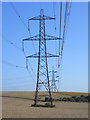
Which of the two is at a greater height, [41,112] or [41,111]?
[41,112]

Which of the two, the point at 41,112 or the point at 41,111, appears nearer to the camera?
the point at 41,112

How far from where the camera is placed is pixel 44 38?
3831 cm

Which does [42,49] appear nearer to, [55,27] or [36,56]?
[36,56]

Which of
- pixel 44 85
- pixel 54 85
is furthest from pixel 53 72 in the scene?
pixel 44 85

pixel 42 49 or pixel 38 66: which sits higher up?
pixel 42 49

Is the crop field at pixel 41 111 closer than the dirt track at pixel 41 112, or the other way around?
the dirt track at pixel 41 112

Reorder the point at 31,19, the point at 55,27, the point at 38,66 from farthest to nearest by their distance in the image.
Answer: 1. the point at 38,66
2. the point at 31,19
3. the point at 55,27

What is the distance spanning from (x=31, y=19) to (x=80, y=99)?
54.5 m

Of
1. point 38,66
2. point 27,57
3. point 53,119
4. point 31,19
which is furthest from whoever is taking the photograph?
point 38,66

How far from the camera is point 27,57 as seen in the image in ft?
117

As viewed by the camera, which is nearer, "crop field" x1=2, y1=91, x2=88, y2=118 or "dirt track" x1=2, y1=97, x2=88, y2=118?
"dirt track" x1=2, y1=97, x2=88, y2=118

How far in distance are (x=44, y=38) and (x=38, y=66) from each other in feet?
13.6

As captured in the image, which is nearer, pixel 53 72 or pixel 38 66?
pixel 38 66

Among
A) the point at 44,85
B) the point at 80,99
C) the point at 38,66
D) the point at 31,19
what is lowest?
the point at 80,99
